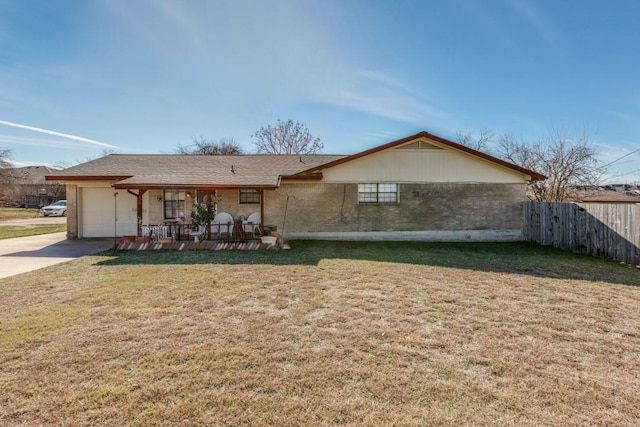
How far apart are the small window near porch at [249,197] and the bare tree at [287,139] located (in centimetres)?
2169

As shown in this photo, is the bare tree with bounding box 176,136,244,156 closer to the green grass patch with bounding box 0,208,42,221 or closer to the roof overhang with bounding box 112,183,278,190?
the green grass patch with bounding box 0,208,42,221

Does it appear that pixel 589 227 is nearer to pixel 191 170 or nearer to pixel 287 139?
pixel 191 170

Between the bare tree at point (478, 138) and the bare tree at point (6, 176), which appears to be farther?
the bare tree at point (6, 176)

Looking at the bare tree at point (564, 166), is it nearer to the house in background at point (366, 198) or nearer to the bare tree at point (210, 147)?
the house in background at point (366, 198)

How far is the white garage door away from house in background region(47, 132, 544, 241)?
39mm

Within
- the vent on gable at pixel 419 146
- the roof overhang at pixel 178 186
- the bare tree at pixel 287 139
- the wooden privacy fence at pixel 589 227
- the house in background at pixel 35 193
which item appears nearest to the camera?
the wooden privacy fence at pixel 589 227

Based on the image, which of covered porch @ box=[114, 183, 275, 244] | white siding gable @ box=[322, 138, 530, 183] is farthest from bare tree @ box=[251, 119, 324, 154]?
white siding gable @ box=[322, 138, 530, 183]

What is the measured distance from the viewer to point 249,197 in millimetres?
13461

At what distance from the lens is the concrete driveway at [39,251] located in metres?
8.31

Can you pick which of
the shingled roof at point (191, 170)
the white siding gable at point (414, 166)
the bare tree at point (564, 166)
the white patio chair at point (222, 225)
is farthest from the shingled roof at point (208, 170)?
the bare tree at point (564, 166)

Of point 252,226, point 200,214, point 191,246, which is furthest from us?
point 252,226

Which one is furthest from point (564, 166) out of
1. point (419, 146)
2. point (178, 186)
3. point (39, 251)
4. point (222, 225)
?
point (39, 251)

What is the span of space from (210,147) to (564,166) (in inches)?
1465

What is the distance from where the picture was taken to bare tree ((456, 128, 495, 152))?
25.6 meters
